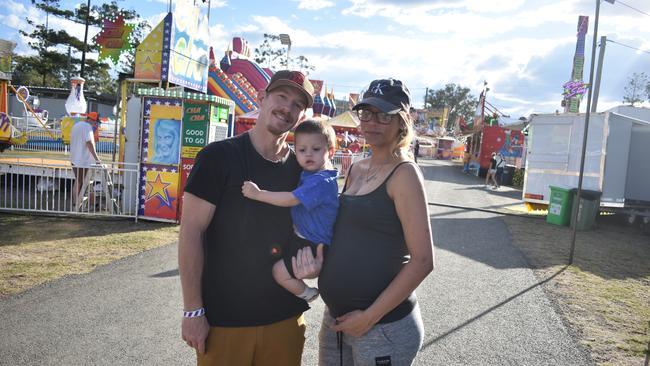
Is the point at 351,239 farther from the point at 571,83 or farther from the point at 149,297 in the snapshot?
the point at 571,83

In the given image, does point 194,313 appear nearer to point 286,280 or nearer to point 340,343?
point 286,280

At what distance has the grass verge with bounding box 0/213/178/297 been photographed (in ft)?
17.7

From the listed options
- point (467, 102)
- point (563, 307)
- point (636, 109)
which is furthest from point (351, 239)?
point (467, 102)

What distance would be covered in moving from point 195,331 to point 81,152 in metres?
8.19

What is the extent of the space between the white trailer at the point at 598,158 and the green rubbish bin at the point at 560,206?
3.78 ft

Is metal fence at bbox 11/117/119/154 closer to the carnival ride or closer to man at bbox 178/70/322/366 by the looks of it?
the carnival ride

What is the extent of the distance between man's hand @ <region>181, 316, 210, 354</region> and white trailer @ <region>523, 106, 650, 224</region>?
12.7m

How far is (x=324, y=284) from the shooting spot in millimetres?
2078

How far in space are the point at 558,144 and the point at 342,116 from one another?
11.8 m

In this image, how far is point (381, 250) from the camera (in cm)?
194

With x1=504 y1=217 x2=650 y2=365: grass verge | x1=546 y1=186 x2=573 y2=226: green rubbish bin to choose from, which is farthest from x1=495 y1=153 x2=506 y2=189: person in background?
x1=504 y1=217 x2=650 y2=365: grass verge

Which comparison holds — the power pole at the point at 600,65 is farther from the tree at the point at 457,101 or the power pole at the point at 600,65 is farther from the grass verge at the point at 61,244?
the tree at the point at 457,101

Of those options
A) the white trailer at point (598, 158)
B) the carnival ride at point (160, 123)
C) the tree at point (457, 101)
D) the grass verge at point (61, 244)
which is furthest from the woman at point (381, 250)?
the tree at point (457, 101)

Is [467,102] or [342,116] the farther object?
[467,102]
